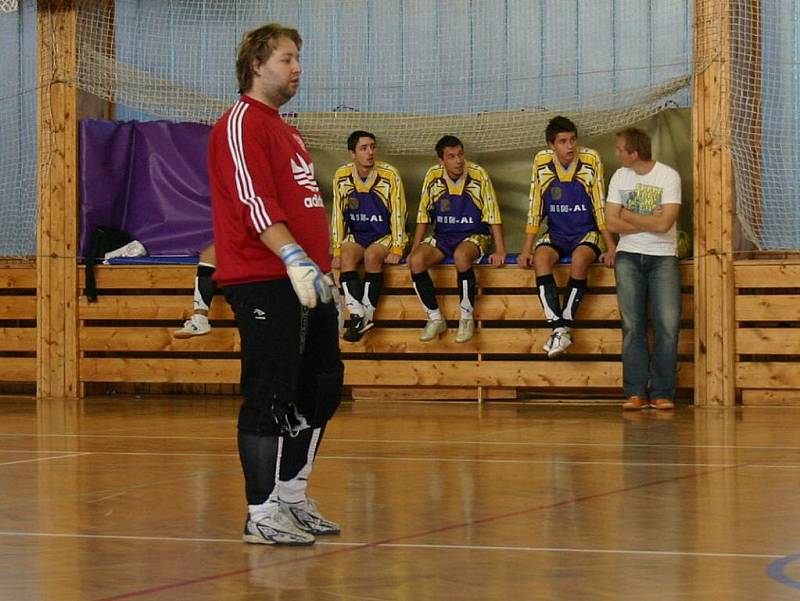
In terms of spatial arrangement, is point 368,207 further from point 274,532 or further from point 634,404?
point 274,532

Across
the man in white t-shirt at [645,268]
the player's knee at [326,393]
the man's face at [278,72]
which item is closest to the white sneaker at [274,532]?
the player's knee at [326,393]

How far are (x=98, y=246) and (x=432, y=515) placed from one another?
25.1ft

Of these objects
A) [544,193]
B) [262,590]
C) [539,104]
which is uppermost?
[539,104]

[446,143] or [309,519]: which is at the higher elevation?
[446,143]

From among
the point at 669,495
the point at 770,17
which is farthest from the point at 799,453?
the point at 770,17

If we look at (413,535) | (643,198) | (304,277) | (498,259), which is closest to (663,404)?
(643,198)

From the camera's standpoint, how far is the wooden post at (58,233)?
1169 cm

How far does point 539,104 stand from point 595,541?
7.86 m

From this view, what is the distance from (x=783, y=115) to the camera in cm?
1038

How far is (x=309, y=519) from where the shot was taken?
4312mm

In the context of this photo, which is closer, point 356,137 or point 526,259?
point 526,259

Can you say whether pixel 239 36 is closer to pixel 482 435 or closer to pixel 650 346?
pixel 650 346

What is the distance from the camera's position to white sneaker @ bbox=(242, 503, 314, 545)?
13.4 ft

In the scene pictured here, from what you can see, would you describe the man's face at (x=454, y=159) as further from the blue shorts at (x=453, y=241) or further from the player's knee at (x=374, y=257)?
the player's knee at (x=374, y=257)
